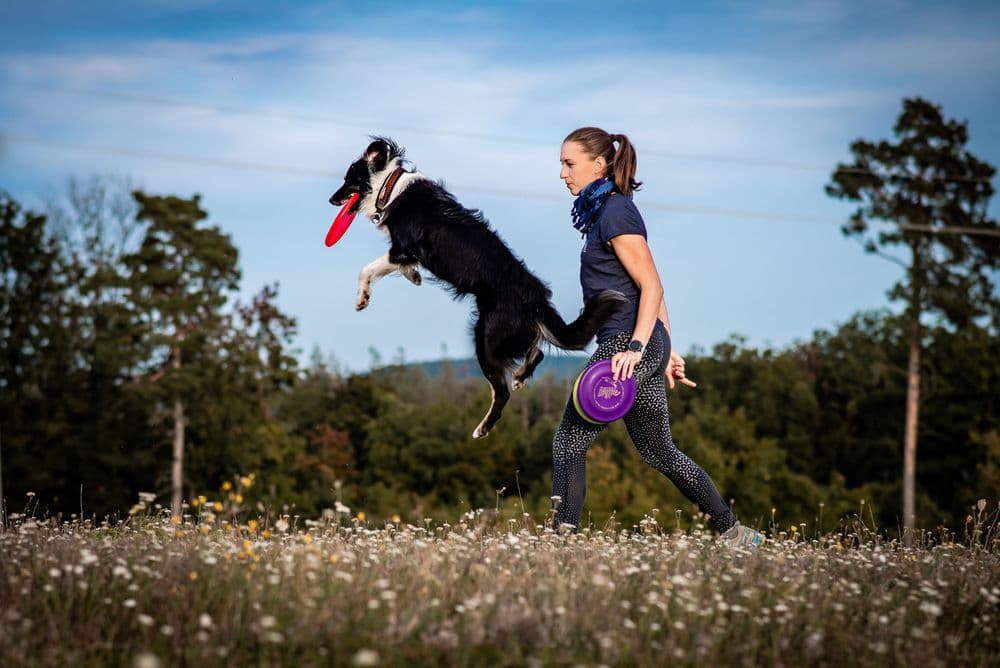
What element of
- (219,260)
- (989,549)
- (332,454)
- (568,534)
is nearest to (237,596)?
(568,534)

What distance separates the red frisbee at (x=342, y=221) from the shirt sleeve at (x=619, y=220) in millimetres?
1413

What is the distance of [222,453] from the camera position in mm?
40875

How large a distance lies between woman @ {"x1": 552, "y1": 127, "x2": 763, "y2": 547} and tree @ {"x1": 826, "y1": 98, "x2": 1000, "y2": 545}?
32.3 meters

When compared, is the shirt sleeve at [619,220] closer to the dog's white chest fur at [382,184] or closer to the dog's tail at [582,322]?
the dog's tail at [582,322]

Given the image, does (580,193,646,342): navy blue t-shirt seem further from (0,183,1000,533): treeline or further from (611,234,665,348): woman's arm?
(0,183,1000,533): treeline

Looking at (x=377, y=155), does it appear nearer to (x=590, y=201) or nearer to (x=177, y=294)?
(x=590, y=201)

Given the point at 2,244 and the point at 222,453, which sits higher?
the point at 2,244

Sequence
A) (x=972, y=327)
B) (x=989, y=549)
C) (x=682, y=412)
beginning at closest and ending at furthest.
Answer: (x=989, y=549)
(x=972, y=327)
(x=682, y=412)

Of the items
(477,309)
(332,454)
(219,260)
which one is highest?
(219,260)

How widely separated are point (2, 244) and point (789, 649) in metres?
39.7

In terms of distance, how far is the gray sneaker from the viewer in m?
6.00

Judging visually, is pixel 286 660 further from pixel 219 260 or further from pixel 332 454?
pixel 332 454

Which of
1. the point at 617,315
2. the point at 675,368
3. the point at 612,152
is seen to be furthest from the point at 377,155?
the point at 675,368

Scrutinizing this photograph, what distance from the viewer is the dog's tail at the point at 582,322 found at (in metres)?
5.79
